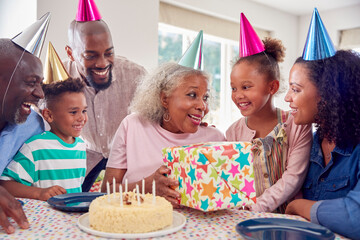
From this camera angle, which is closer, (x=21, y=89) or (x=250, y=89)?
(x=21, y=89)

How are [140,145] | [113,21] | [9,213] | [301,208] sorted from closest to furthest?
[9,213], [301,208], [140,145], [113,21]

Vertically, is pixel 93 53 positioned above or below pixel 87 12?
below

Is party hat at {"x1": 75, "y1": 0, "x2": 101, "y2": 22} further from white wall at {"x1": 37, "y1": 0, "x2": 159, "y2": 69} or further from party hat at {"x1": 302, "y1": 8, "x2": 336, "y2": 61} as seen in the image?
party hat at {"x1": 302, "y1": 8, "x2": 336, "y2": 61}

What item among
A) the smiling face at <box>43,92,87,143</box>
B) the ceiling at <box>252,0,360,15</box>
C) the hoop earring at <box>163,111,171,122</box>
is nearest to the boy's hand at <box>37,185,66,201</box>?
the smiling face at <box>43,92,87,143</box>

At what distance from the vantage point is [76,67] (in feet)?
7.64

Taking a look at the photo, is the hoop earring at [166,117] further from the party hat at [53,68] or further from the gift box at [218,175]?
the gift box at [218,175]

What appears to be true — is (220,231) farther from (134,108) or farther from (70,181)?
(70,181)

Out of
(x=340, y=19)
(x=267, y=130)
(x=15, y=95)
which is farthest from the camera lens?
(x=340, y=19)

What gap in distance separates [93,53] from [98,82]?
7.9 inches

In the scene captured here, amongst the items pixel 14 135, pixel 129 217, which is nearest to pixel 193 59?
pixel 14 135

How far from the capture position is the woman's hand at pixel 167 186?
1.21m

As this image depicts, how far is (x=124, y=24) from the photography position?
276 centimetres

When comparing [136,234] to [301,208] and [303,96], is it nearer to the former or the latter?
[301,208]

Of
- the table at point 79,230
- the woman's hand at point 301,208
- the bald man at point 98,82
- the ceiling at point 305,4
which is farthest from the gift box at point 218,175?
the ceiling at point 305,4
